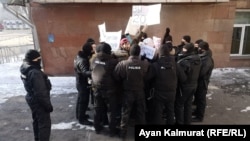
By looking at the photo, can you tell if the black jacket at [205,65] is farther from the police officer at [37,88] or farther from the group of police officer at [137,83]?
the police officer at [37,88]

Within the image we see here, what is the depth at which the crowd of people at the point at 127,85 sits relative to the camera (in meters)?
4.05

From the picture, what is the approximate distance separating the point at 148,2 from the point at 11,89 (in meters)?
4.75

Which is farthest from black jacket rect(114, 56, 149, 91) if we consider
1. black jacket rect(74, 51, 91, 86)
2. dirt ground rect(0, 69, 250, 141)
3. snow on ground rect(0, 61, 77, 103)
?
snow on ground rect(0, 61, 77, 103)

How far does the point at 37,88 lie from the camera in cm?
388

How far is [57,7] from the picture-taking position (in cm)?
799

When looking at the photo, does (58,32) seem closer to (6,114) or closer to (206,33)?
(6,114)

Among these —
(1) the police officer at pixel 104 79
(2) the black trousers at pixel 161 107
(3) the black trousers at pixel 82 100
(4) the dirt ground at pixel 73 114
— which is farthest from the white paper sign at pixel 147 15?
(4) the dirt ground at pixel 73 114

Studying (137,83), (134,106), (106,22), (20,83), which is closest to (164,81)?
(137,83)

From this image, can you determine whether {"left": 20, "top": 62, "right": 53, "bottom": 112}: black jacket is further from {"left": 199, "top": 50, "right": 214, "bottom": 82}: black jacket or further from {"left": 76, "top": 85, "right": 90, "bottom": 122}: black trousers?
{"left": 199, "top": 50, "right": 214, "bottom": 82}: black jacket

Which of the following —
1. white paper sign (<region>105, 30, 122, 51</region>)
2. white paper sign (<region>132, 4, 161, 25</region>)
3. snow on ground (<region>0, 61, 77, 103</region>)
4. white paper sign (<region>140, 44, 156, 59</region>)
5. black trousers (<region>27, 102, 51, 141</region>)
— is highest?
white paper sign (<region>132, 4, 161, 25</region>)

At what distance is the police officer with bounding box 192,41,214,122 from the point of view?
514 cm

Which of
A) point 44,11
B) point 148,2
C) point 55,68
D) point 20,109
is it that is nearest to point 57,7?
point 44,11

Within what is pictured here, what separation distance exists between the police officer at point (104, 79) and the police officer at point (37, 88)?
0.88 meters

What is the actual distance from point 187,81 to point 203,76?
0.57m
